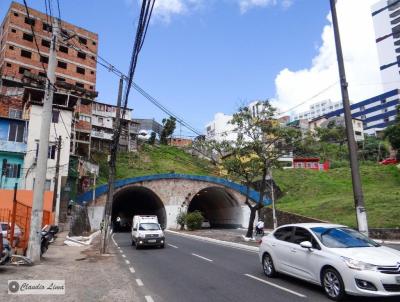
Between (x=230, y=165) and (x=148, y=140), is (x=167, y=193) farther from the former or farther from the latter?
(x=148, y=140)

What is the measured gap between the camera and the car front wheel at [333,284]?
24.6 ft

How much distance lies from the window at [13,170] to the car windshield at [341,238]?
→ 3461 cm

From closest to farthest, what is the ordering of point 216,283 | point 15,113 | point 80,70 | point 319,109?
1. point 216,283
2. point 15,113
3. point 80,70
4. point 319,109

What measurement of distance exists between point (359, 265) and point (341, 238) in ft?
4.66

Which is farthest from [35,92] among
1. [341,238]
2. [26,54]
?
[341,238]

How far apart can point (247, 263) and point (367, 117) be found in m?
111

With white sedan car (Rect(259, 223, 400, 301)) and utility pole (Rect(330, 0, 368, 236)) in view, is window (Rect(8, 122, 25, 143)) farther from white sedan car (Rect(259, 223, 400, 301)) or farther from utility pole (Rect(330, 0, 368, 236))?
utility pole (Rect(330, 0, 368, 236))

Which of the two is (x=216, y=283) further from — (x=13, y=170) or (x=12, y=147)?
(x=12, y=147)

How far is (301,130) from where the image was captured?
23438mm

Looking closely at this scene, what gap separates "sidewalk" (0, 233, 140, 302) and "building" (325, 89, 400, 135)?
101089 mm

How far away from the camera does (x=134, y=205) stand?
63.7 meters

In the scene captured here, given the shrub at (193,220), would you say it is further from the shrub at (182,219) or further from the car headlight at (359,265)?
the car headlight at (359,265)

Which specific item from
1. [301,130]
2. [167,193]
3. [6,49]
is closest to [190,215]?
[167,193]

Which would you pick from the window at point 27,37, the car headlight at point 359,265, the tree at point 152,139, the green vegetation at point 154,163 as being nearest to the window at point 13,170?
the green vegetation at point 154,163
